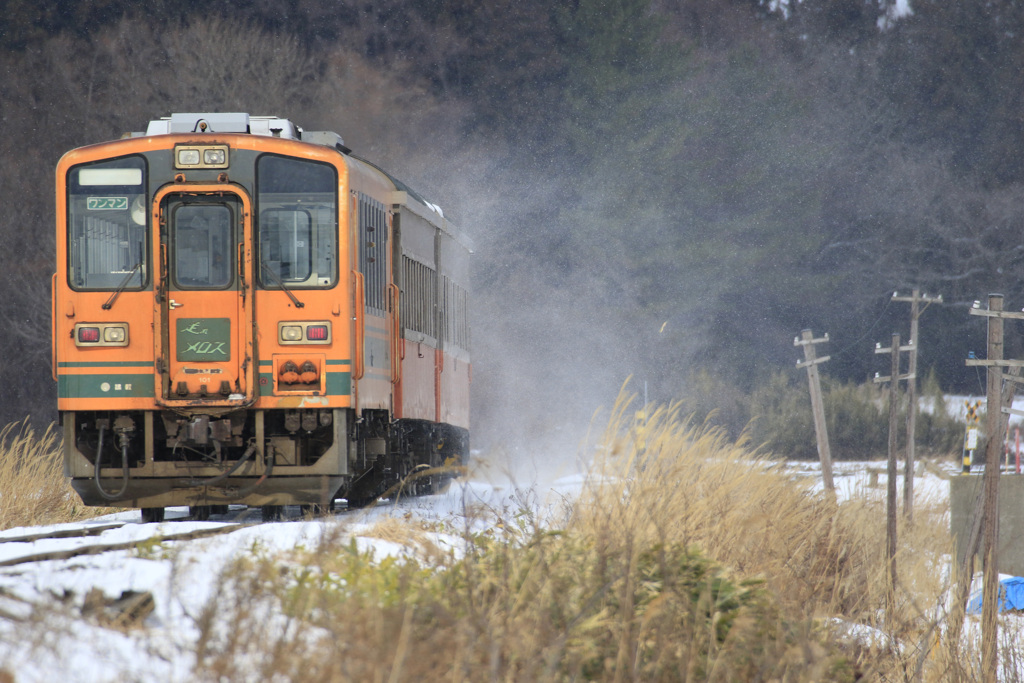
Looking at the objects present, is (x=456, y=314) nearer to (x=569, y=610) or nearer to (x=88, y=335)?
(x=88, y=335)

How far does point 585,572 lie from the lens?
215 inches

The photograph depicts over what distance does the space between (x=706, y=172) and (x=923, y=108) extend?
797 cm

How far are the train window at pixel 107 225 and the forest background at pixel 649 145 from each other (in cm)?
2158

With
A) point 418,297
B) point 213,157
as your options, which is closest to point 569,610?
point 213,157

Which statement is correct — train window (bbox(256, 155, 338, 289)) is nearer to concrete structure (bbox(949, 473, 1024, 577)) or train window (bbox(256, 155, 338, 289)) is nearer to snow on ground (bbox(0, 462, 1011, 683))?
snow on ground (bbox(0, 462, 1011, 683))

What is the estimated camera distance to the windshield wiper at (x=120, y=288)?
9328 mm

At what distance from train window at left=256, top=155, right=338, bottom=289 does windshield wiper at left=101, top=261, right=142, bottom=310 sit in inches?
36.4

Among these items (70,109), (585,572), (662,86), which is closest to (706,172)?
(662,86)

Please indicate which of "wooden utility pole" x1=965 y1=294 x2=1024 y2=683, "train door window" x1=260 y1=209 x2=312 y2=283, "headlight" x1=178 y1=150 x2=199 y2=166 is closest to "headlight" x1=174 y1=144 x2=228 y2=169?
"headlight" x1=178 y1=150 x2=199 y2=166

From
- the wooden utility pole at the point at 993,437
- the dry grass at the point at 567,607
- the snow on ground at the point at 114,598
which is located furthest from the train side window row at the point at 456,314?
the snow on ground at the point at 114,598

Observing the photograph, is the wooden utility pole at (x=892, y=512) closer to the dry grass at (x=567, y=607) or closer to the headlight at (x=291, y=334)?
the dry grass at (x=567, y=607)

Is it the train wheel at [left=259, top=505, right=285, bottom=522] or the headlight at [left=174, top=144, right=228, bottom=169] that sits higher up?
the headlight at [left=174, top=144, right=228, bottom=169]

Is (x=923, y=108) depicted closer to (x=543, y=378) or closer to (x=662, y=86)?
(x=662, y=86)

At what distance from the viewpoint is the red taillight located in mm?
9352
